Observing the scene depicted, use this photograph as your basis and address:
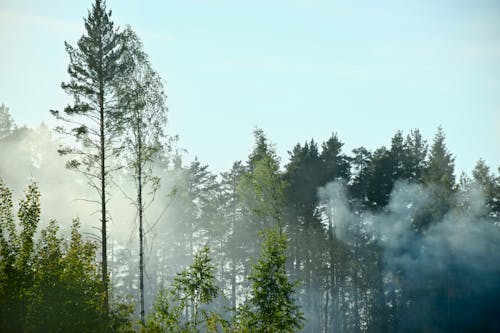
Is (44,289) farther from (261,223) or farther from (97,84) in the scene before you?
(261,223)

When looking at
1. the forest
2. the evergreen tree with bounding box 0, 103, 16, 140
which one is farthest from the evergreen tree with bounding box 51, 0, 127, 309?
the evergreen tree with bounding box 0, 103, 16, 140

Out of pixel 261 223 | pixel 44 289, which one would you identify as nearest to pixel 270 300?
pixel 44 289

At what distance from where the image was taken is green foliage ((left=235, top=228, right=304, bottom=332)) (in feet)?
63.3

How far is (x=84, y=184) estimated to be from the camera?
54844 mm

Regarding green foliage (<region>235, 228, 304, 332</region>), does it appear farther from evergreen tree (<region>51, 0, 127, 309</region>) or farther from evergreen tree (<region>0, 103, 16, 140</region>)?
evergreen tree (<region>0, 103, 16, 140</region>)

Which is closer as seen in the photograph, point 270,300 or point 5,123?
point 270,300

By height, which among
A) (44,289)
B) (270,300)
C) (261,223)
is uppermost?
(261,223)

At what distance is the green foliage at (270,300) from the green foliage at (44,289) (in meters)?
5.44

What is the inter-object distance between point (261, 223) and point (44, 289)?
31.4 m

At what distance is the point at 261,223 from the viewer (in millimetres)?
46938

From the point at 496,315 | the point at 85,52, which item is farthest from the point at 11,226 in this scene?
the point at 496,315

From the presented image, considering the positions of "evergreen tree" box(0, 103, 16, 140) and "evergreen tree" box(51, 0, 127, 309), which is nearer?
"evergreen tree" box(51, 0, 127, 309)

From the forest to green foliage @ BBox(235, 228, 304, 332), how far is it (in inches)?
2.4

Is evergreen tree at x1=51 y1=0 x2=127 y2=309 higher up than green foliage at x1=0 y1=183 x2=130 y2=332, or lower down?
higher up
